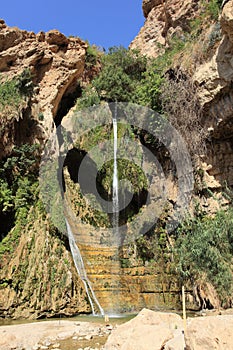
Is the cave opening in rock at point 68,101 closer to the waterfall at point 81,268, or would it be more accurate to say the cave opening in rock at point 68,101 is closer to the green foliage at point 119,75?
the green foliage at point 119,75

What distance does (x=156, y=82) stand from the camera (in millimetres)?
14961

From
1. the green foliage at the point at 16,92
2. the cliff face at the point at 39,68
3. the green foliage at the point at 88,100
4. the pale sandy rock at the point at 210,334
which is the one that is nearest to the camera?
the pale sandy rock at the point at 210,334

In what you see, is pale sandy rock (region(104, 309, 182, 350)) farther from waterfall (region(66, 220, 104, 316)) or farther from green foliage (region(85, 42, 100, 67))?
green foliage (region(85, 42, 100, 67))

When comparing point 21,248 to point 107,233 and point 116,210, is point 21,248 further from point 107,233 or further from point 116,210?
point 116,210

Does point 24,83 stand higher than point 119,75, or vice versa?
point 119,75

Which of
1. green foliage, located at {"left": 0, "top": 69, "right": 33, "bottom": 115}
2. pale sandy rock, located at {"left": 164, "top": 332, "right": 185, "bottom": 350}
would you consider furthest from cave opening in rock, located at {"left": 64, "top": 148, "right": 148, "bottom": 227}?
pale sandy rock, located at {"left": 164, "top": 332, "right": 185, "bottom": 350}

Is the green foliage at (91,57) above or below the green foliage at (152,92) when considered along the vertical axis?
above

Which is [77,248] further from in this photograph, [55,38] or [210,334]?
[55,38]

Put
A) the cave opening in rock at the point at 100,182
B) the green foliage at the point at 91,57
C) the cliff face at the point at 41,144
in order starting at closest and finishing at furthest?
the cliff face at the point at 41,144
the cave opening in rock at the point at 100,182
the green foliage at the point at 91,57

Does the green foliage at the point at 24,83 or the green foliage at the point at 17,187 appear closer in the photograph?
the green foliage at the point at 17,187

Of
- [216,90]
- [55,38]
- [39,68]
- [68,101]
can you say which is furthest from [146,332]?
[68,101]

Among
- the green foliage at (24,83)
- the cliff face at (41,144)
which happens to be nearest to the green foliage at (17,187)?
the cliff face at (41,144)

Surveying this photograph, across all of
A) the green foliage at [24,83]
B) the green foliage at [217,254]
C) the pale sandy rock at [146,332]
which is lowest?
the pale sandy rock at [146,332]

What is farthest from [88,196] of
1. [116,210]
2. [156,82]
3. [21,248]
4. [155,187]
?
[156,82]
